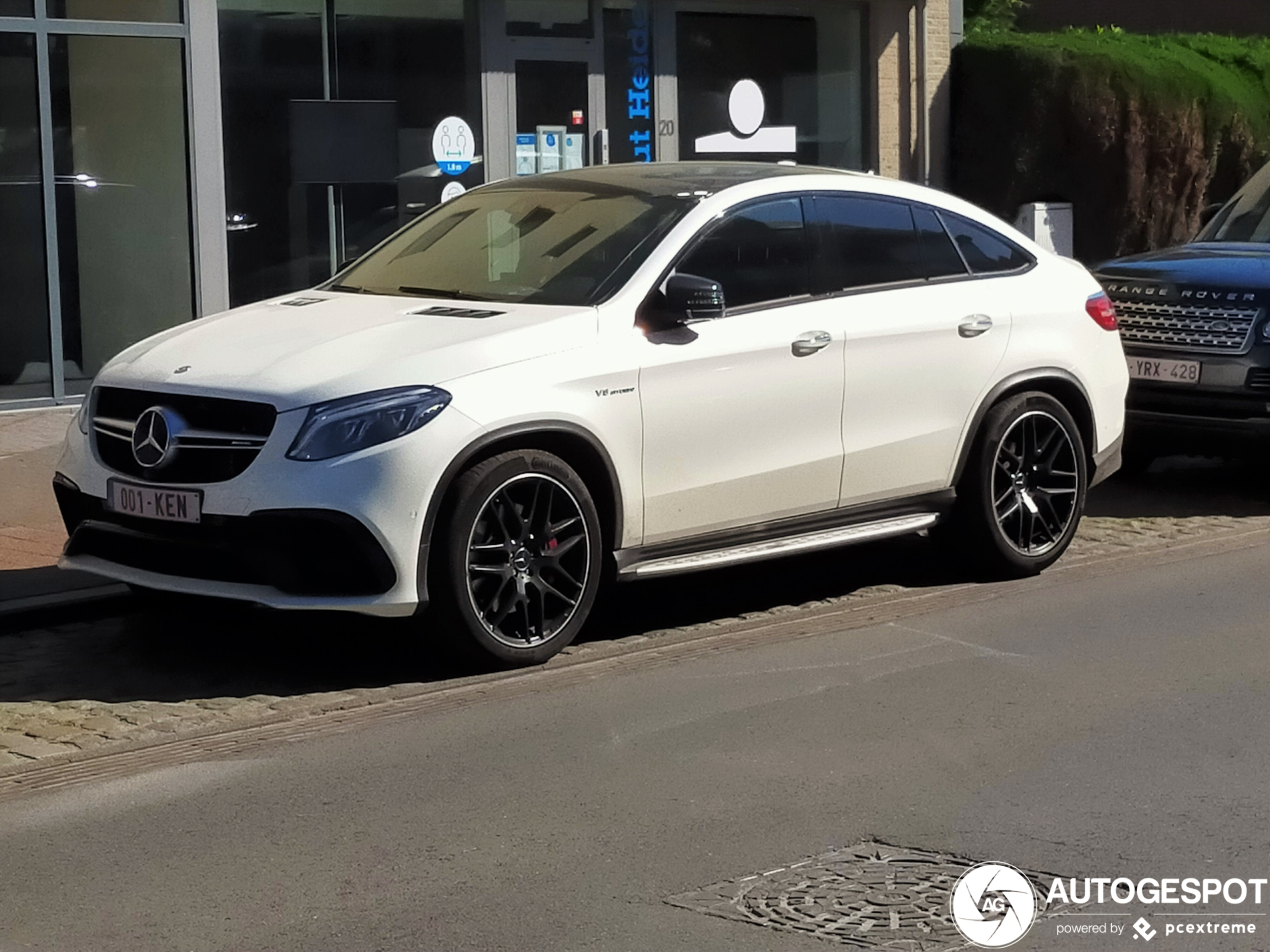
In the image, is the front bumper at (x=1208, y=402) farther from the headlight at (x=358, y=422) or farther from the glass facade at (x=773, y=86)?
the glass facade at (x=773, y=86)

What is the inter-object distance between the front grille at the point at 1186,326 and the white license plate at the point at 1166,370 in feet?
0.25

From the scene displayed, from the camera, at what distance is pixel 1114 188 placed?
19.7m

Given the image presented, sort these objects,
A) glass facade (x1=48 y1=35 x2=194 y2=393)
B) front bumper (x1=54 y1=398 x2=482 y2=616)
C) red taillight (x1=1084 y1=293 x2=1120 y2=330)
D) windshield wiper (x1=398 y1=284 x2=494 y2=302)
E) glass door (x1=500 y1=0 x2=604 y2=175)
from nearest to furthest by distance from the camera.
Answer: front bumper (x1=54 y1=398 x2=482 y2=616) → windshield wiper (x1=398 y1=284 x2=494 y2=302) → red taillight (x1=1084 y1=293 x2=1120 y2=330) → glass facade (x1=48 y1=35 x2=194 y2=393) → glass door (x1=500 y1=0 x2=604 y2=175)

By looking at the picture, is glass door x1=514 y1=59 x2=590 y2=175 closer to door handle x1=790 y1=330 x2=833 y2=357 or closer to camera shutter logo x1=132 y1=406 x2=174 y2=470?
door handle x1=790 y1=330 x2=833 y2=357

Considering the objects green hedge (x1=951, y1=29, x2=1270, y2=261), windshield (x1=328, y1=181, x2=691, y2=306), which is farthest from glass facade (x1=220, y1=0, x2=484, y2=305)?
windshield (x1=328, y1=181, x2=691, y2=306)

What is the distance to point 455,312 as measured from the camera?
746 centimetres

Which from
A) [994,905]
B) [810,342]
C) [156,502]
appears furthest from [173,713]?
[994,905]

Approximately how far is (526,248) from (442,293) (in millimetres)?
368

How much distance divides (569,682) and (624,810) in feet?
5.19

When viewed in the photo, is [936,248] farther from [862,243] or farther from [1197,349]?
[1197,349]

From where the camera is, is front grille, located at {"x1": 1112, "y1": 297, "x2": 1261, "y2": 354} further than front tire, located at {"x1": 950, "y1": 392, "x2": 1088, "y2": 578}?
Yes

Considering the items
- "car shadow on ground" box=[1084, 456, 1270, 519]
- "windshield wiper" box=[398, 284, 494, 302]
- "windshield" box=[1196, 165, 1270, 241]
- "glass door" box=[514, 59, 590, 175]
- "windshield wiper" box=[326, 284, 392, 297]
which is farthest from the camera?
"glass door" box=[514, 59, 590, 175]

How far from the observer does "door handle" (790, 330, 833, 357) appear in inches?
308

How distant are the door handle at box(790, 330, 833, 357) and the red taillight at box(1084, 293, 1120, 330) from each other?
1.62m
